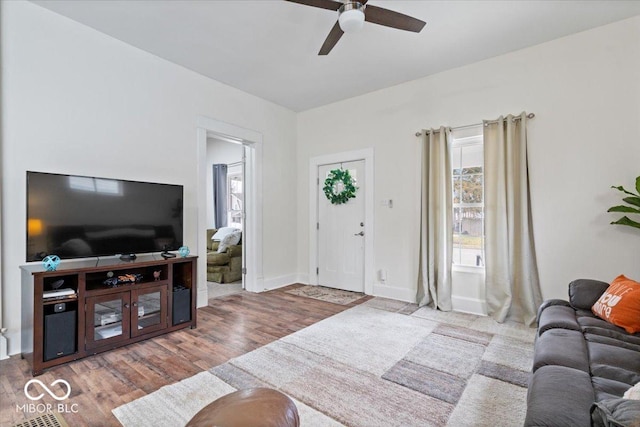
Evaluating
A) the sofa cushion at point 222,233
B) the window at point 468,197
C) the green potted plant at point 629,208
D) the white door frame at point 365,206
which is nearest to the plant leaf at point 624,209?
the green potted plant at point 629,208

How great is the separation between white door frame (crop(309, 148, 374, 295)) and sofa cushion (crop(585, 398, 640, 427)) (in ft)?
11.8

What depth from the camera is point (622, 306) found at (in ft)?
6.65

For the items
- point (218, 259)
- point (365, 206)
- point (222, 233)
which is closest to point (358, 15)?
point (365, 206)

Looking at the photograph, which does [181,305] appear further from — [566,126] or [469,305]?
[566,126]

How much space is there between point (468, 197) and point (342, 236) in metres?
1.91

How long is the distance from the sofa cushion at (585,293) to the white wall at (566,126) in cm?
86

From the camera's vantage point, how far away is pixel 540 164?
3.34 m

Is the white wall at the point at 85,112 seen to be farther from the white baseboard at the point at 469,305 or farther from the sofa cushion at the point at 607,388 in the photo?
the sofa cushion at the point at 607,388

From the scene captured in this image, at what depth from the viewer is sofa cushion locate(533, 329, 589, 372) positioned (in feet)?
4.91

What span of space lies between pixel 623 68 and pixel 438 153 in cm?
179

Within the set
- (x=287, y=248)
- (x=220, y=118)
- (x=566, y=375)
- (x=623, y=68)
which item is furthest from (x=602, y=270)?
(x=220, y=118)

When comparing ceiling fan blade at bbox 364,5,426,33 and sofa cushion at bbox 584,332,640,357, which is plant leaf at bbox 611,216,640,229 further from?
ceiling fan blade at bbox 364,5,426,33

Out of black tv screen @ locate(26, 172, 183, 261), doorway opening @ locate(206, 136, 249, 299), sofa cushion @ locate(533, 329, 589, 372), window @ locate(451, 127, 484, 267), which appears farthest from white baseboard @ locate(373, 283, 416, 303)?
doorway opening @ locate(206, 136, 249, 299)

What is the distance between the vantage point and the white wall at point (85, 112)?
259 cm
